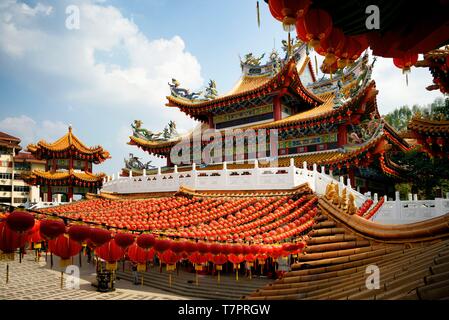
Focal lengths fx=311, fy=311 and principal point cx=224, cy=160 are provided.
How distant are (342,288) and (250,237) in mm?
4826

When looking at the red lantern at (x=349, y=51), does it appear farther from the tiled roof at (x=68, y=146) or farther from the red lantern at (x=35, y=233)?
the tiled roof at (x=68, y=146)

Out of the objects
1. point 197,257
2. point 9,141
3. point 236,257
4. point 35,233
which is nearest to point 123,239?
point 35,233

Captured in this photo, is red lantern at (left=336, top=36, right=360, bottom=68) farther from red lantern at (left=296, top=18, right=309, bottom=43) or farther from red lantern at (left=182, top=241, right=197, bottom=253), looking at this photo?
red lantern at (left=182, top=241, right=197, bottom=253)

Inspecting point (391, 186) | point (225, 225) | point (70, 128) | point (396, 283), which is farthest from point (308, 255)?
point (70, 128)

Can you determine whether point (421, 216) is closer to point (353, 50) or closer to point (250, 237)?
point (250, 237)

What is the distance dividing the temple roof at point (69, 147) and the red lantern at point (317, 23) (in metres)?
28.8

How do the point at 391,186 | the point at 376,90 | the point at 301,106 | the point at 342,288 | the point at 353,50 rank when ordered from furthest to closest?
the point at 391,186
the point at 301,106
the point at 376,90
the point at 353,50
the point at 342,288

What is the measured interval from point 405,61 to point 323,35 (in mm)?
1155

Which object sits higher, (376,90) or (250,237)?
(376,90)

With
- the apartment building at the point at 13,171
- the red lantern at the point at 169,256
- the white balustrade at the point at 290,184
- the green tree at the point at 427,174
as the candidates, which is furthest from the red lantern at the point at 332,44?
the apartment building at the point at 13,171

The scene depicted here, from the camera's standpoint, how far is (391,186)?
21.8 m

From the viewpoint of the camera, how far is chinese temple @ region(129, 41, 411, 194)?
13781 millimetres

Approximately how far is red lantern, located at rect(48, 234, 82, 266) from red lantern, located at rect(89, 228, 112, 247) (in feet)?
0.74

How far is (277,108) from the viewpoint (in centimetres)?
1648
